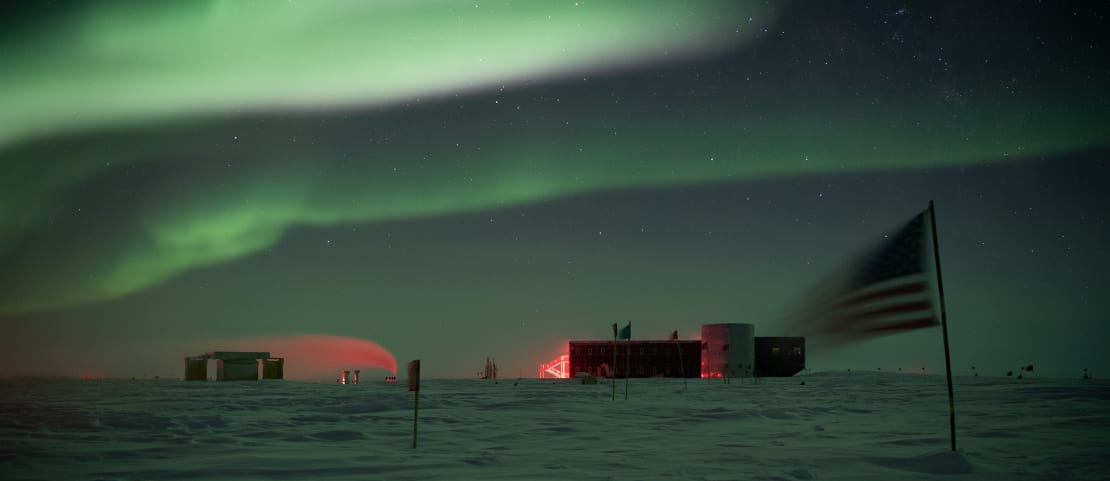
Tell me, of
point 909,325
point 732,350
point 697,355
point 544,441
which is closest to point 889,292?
point 909,325

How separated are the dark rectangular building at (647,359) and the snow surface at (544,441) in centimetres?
5500

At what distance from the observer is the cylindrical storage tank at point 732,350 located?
266ft

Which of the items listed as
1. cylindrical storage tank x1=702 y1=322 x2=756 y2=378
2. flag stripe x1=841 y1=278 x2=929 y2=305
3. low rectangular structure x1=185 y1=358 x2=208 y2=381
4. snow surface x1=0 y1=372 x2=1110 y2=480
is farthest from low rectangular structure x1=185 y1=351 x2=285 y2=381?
flag stripe x1=841 y1=278 x2=929 y2=305

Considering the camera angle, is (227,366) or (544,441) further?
(227,366)

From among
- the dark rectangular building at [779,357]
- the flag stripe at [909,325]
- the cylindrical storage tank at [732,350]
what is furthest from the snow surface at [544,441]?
the dark rectangular building at [779,357]

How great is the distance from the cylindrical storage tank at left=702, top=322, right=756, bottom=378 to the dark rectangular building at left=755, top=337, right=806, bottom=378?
13.2 ft

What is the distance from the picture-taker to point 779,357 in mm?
85250

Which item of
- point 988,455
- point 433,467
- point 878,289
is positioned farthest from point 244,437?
point 988,455

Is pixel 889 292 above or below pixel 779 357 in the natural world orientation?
above

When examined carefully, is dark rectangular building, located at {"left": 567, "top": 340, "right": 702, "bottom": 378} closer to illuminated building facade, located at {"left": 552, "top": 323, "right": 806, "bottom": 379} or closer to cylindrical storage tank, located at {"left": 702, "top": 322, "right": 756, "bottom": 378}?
illuminated building facade, located at {"left": 552, "top": 323, "right": 806, "bottom": 379}

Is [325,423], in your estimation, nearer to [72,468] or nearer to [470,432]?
[470,432]

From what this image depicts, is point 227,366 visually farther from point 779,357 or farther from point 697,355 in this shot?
point 779,357

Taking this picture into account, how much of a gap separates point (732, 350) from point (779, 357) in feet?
24.6

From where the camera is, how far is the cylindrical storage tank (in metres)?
80.9
